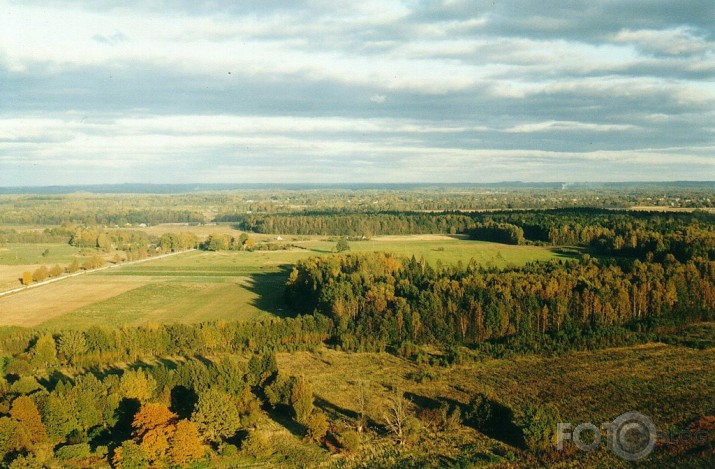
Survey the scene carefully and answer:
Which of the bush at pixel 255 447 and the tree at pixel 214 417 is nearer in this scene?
the bush at pixel 255 447

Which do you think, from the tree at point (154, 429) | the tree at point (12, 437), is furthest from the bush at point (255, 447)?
the tree at point (12, 437)

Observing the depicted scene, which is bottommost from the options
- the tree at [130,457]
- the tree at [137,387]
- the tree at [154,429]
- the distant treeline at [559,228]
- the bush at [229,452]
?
the bush at [229,452]

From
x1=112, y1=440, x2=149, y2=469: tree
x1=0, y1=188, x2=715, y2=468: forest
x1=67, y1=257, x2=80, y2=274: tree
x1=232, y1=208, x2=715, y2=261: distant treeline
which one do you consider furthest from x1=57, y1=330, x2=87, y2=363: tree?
x1=232, y1=208, x2=715, y2=261: distant treeline

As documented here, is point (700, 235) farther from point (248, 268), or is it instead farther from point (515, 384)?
point (248, 268)

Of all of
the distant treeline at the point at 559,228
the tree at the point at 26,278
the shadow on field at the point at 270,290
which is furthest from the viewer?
the tree at the point at 26,278

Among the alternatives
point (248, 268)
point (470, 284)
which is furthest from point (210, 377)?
point (248, 268)

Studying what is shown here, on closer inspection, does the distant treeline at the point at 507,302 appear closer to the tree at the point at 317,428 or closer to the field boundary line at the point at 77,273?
the tree at the point at 317,428

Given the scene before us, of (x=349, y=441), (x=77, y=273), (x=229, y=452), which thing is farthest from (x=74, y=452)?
(x=77, y=273)

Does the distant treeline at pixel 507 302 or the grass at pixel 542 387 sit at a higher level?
the distant treeline at pixel 507 302
